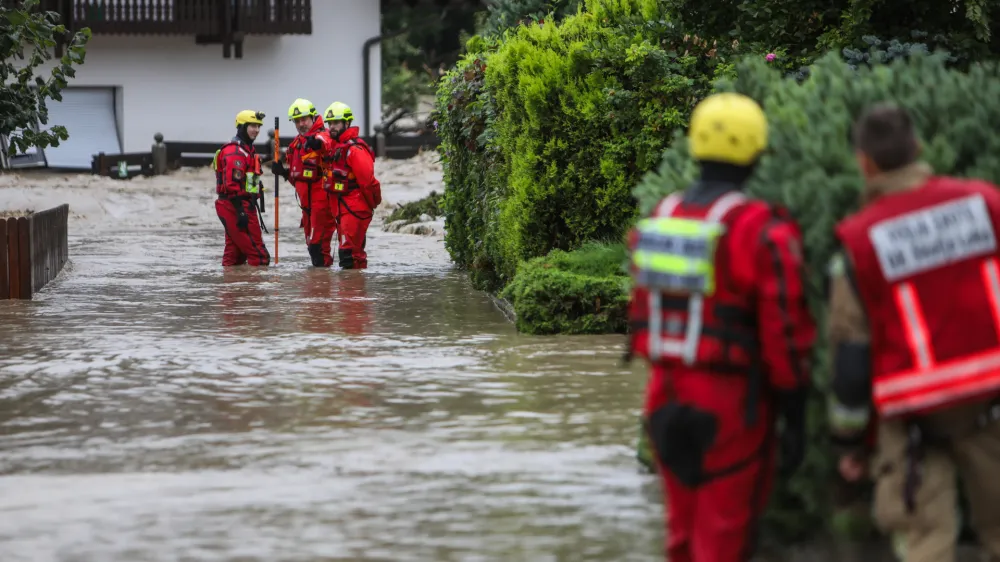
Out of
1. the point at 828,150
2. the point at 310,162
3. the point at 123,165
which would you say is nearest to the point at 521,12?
the point at 310,162

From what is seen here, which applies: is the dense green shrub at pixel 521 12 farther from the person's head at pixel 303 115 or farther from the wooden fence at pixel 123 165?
the wooden fence at pixel 123 165

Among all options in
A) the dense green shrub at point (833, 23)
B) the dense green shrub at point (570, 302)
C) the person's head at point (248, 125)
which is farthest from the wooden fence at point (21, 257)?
the dense green shrub at point (833, 23)

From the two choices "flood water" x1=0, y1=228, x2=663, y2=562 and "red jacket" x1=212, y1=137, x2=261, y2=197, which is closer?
"flood water" x1=0, y1=228, x2=663, y2=562

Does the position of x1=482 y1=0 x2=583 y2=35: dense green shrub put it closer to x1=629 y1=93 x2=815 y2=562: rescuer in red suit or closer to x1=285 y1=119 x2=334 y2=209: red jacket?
x1=285 y1=119 x2=334 y2=209: red jacket

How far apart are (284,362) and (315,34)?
27.9 meters

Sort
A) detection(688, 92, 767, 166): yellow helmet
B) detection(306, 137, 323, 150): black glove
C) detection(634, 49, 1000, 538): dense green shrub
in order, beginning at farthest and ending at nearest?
detection(306, 137, 323, 150): black glove < detection(634, 49, 1000, 538): dense green shrub < detection(688, 92, 767, 166): yellow helmet

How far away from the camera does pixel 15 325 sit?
43.2 feet

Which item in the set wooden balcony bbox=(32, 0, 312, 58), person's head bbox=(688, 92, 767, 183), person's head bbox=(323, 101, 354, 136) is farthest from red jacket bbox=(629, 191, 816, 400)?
wooden balcony bbox=(32, 0, 312, 58)

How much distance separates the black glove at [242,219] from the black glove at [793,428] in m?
14.3

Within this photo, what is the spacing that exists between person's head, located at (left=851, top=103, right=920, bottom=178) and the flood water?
1.97m

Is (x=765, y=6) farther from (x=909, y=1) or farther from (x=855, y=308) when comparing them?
(x=855, y=308)

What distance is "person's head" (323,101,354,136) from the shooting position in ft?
60.5

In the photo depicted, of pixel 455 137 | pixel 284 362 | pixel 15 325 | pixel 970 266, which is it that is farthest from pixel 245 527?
pixel 455 137

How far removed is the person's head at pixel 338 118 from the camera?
18453 mm
